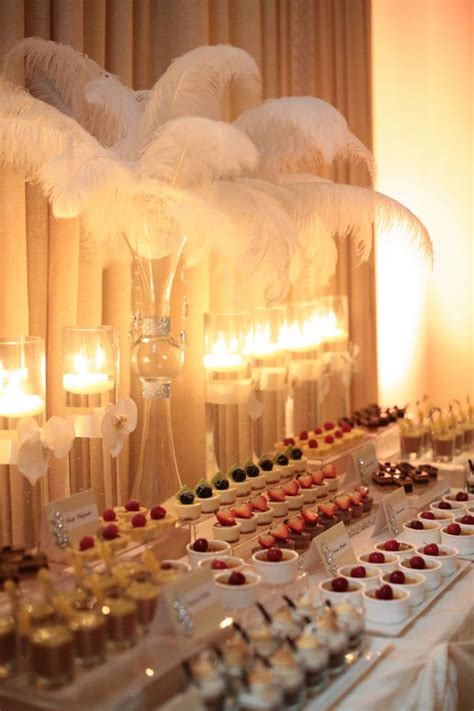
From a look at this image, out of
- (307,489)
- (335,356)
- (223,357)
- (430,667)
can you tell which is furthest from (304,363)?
(430,667)

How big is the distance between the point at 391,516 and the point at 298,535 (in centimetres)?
33

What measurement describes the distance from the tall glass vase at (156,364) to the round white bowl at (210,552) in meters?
0.41

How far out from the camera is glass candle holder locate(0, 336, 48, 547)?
207 cm

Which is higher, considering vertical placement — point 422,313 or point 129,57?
point 129,57

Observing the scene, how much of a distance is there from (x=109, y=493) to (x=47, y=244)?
74 cm

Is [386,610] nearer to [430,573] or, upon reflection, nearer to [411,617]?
[411,617]

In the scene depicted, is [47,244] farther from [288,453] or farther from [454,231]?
[454,231]

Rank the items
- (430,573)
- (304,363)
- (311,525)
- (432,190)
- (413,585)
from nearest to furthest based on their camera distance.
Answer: (413,585), (430,573), (311,525), (304,363), (432,190)

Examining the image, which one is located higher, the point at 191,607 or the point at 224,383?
the point at 224,383

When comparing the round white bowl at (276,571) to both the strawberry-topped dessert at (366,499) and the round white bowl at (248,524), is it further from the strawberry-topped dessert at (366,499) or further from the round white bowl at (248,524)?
the strawberry-topped dessert at (366,499)

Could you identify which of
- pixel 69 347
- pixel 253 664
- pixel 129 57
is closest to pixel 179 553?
pixel 69 347

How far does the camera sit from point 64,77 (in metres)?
2.51

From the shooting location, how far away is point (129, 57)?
2932 millimetres

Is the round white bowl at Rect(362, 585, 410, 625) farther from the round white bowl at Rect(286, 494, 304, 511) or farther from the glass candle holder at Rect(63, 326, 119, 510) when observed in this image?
the glass candle holder at Rect(63, 326, 119, 510)
